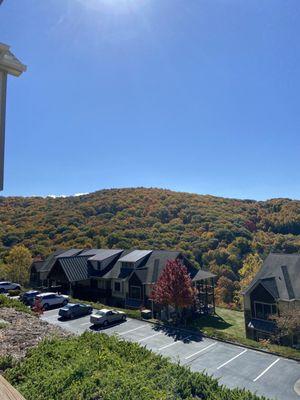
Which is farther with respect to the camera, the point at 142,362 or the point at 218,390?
the point at 142,362

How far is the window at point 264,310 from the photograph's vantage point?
30.1 m

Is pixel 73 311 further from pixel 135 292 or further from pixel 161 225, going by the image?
pixel 161 225

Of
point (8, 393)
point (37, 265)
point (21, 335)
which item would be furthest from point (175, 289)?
point (37, 265)

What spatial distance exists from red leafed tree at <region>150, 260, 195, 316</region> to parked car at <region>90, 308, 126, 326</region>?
13.5 feet

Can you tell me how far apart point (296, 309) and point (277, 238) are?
164 ft

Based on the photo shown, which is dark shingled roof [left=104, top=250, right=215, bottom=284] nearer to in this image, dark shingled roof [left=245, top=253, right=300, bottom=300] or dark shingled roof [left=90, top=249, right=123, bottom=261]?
dark shingled roof [left=90, top=249, right=123, bottom=261]

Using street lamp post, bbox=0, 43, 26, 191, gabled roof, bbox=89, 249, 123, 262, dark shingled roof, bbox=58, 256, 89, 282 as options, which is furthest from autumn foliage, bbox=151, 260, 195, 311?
street lamp post, bbox=0, 43, 26, 191

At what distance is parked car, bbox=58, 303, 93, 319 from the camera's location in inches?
1289

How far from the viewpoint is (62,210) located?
101m

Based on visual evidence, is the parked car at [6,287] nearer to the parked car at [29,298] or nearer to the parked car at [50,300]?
the parked car at [29,298]

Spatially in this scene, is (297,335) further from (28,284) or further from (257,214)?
(257,214)

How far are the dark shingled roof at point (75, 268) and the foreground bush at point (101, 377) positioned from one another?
35.5 m

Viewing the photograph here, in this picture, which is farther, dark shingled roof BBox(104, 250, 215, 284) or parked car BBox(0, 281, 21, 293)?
parked car BBox(0, 281, 21, 293)

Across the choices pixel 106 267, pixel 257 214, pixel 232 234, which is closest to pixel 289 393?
pixel 106 267
